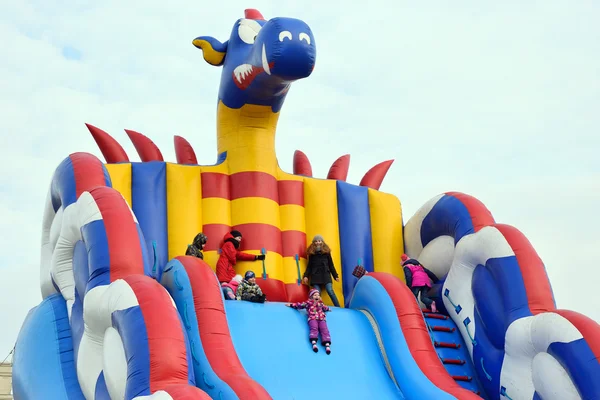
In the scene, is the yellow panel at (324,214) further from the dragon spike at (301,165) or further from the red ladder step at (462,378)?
the red ladder step at (462,378)

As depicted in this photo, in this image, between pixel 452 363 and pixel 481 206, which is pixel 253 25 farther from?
pixel 452 363

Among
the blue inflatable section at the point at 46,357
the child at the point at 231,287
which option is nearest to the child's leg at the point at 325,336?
the child at the point at 231,287

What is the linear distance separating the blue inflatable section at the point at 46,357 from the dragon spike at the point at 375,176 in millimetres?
3450

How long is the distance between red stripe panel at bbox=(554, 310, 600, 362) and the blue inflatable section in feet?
10.5

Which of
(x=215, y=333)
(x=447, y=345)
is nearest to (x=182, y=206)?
(x=215, y=333)

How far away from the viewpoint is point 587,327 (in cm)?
498

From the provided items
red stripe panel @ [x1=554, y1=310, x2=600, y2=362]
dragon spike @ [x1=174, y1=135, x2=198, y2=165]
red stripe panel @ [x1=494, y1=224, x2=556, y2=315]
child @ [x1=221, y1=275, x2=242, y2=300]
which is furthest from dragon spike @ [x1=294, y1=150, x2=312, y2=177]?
red stripe panel @ [x1=554, y1=310, x2=600, y2=362]

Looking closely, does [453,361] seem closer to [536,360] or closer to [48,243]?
[536,360]

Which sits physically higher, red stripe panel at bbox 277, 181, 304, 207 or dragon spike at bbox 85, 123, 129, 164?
dragon spike at bbox 85, 123, 129, 164

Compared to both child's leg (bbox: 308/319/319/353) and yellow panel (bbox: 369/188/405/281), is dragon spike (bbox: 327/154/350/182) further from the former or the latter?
child's leg (bbox: 308/319/319/353)

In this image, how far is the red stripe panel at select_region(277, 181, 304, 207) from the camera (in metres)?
7.23

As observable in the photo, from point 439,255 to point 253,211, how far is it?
5.61 ft

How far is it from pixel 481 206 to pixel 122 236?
3.13 meters

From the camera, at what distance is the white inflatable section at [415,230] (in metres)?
7.04
